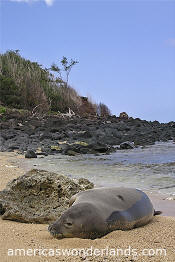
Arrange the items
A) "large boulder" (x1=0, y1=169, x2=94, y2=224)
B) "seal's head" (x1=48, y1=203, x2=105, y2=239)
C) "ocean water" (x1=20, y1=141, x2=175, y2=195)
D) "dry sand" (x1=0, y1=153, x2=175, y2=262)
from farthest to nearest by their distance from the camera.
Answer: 1. "ocean water" (x1=20, y1=141, x2=175, y2=195)
2. "large boulder" (x1=0, y1=169, x2=94, y2=224)
3. "seal's head" (x1=48, y1=203, x2=105, y2=239)
4. "dry sand" (x1=0, y1=153, x2=175, y2=262)

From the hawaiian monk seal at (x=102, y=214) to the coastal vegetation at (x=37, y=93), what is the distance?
23.3 meters

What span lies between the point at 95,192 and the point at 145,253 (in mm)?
845

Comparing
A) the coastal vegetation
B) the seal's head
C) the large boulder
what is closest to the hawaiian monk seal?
the seal's head

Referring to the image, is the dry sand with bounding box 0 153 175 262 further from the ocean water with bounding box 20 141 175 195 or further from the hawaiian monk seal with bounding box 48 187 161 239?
the ocean water with bounding box 20 141 175 195

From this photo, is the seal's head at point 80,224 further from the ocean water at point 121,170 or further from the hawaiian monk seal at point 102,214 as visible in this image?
the ocean water at point 121,170

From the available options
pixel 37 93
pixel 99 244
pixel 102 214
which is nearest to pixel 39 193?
pixel 102 214

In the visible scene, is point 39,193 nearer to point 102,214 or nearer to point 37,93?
point 102,214

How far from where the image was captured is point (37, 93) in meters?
28.7

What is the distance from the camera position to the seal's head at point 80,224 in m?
2.50

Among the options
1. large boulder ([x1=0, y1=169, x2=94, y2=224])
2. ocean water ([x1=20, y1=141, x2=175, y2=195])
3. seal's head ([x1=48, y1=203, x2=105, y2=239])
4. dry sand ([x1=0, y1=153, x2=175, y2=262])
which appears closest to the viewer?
dry sand ([x1=0, y1=153, x2=175, y2=262])

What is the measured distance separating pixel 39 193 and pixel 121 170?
9.86 ft

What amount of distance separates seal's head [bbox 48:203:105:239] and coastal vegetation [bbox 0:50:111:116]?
23642 millimetres

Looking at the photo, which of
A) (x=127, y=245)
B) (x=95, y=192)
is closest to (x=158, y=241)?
(x=127, y=245)

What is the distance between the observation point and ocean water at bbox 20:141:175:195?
200 inches
